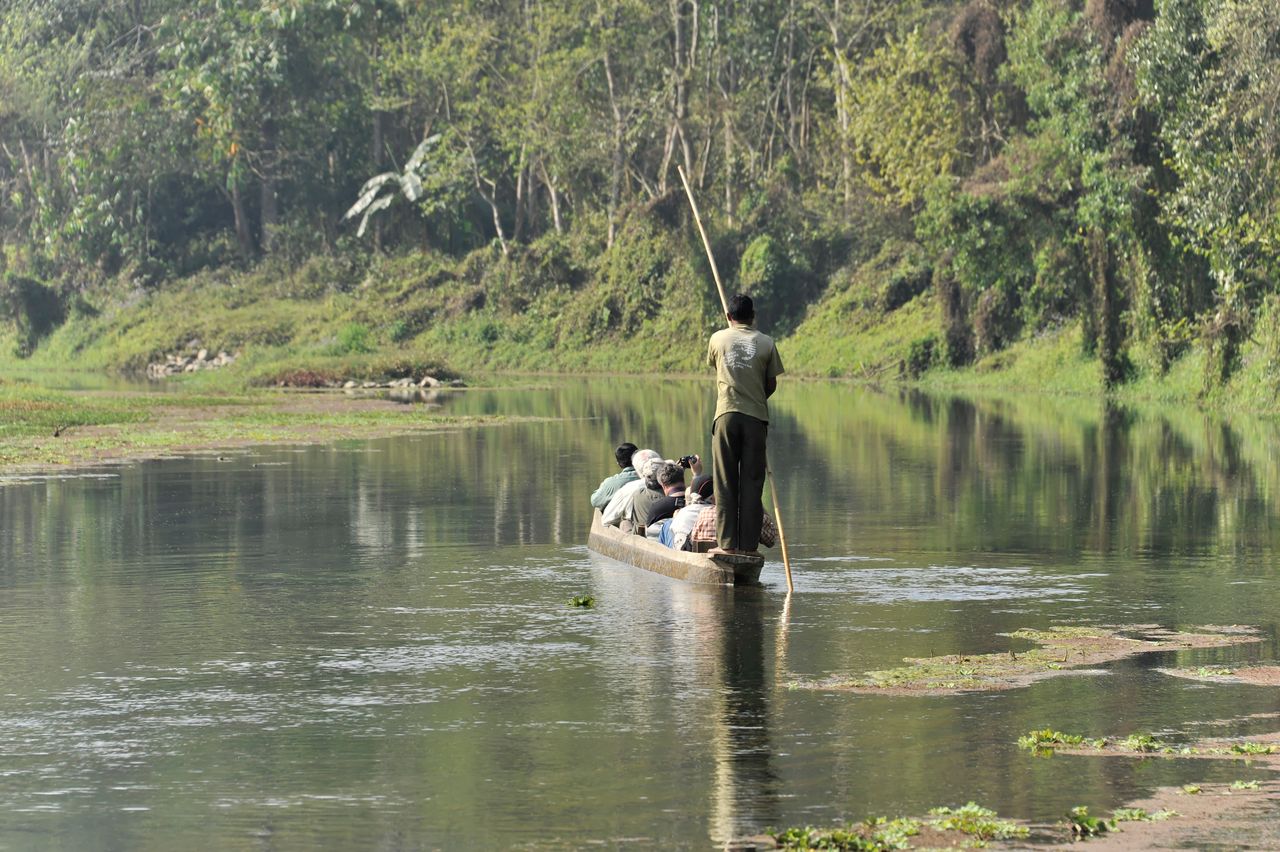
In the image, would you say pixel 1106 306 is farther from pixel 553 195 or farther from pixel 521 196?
pixel 521 196

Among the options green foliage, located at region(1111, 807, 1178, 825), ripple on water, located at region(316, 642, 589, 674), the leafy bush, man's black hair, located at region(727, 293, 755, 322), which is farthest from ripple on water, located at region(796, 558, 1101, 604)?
the leafy bush

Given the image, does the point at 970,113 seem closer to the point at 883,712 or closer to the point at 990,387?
the point at 990,387

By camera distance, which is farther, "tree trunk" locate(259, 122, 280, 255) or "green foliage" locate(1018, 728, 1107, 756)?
"tree trunk" locate(259, 122, 280, 255)

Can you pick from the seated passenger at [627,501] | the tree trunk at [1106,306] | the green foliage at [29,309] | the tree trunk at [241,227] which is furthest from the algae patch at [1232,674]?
the green foliage at [29,309]

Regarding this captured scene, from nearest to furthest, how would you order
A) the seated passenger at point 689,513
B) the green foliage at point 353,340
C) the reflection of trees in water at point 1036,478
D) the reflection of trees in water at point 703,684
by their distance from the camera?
the reflection of trees in water at point 703,684
the seated passenger at point 689,513
the reflection of trees in water at point 1036,478
the green foliage at point 353,340

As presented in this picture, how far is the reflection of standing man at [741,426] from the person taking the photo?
49.9 feet

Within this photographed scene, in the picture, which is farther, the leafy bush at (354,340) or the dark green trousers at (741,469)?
the leafy bush at (354,340)

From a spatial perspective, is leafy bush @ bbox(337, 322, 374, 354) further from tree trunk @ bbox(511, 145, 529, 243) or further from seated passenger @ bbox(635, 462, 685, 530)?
seated passenger @ bbox(635, 462, 685, 530)

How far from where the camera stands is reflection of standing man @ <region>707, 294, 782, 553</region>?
15219 millimetres

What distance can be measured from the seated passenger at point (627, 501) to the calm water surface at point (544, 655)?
1.43 ft

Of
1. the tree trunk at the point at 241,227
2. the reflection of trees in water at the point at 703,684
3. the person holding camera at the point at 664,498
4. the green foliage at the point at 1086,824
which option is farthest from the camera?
the tree trunk at the point at 241,227

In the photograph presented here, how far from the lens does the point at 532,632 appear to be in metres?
13.4

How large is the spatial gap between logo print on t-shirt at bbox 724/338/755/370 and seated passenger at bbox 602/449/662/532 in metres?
2.76

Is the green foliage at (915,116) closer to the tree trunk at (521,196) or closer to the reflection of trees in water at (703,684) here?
the tree trunk at (521,196)
